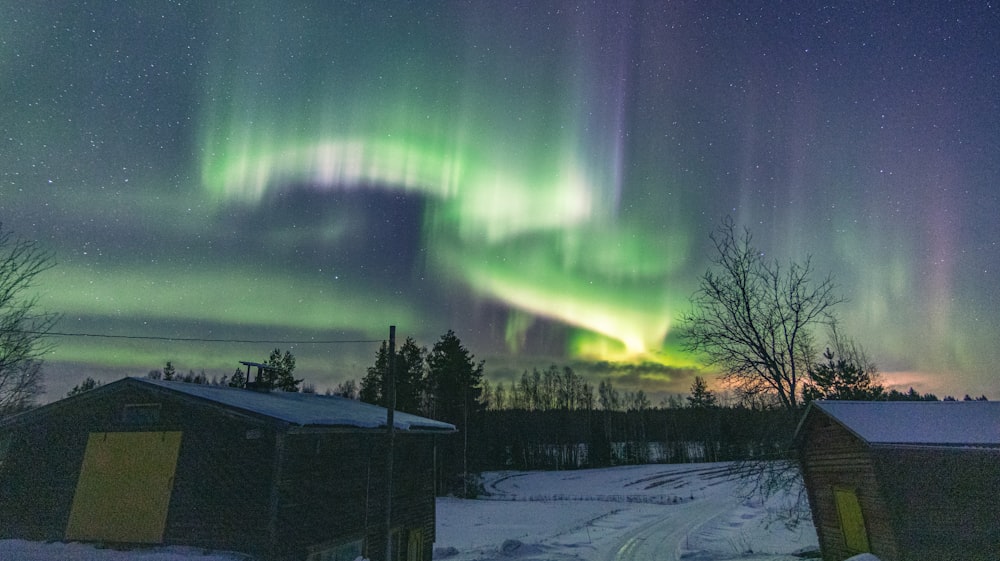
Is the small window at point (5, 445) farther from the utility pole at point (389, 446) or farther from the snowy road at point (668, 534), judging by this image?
the snowy road at point (668, 534)

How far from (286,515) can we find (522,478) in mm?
67579

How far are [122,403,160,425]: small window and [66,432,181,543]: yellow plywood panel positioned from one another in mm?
378

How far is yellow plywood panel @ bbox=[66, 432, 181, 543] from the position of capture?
14.6 m

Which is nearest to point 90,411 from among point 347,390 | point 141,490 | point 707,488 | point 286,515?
point 141,490

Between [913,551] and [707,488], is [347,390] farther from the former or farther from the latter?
[913,551]

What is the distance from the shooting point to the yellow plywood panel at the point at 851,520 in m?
18.5

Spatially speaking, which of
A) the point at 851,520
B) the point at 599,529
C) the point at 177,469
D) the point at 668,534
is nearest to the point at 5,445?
the point at 177,469

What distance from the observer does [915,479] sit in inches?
670

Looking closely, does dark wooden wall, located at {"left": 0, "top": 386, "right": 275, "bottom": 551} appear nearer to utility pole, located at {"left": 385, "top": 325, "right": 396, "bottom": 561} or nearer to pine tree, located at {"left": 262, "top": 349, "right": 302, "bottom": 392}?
utility pole, located at {"left": 385, "top": 325, "right": 396, "bottom": 561}

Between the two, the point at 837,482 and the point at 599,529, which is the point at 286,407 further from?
the point at 599,529

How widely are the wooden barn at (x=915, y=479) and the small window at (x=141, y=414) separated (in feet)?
77.4

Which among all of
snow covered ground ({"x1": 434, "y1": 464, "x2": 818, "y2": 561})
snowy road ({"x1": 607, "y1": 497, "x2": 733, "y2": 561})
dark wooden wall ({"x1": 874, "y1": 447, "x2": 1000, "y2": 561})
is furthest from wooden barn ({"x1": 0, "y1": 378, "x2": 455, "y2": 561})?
dark wooden wall ({"x1": 874, "y1": 447, "x2": 1000, "y2": 561})

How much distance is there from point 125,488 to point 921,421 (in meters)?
27.2

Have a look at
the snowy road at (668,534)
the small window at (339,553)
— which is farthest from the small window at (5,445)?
the snowy road at (668,534)
